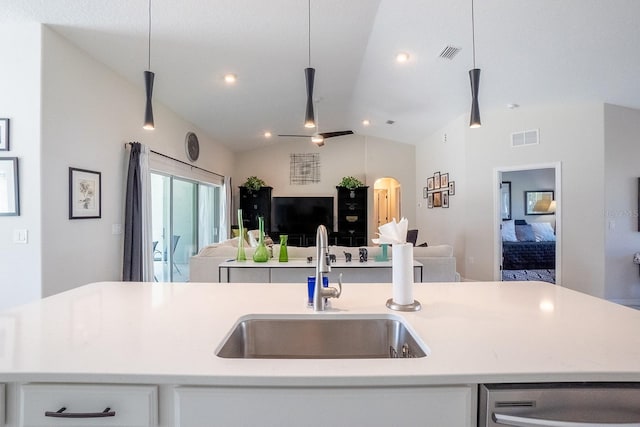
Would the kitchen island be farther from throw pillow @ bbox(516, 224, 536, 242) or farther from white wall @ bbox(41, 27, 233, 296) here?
throw pillow @ bbox(516, 224, 536, 242)

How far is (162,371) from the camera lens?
2.76 feet

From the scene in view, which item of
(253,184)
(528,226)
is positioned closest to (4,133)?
(253,184)

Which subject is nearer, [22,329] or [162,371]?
[162,371]

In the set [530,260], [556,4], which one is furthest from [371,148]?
[556,4]

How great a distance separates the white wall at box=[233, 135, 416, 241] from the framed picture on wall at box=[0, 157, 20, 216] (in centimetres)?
540

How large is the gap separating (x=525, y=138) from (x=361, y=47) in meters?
2.96

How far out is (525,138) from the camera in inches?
194

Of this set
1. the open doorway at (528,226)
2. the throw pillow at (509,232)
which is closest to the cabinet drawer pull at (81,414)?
the open doorway at (528,226)

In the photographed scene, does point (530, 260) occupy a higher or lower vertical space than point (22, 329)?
lower

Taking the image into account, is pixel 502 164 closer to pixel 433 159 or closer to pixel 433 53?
pixel 433 159

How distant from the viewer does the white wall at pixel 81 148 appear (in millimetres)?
2746

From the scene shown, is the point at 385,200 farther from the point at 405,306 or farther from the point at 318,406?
the point at 318,406

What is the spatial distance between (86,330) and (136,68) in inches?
133

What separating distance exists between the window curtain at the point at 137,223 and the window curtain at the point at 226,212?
3139 mm
